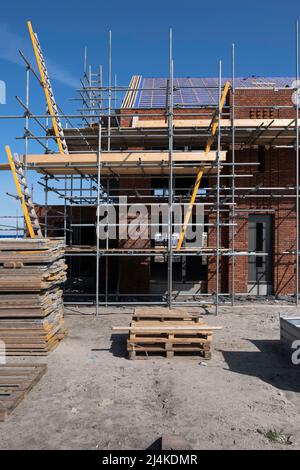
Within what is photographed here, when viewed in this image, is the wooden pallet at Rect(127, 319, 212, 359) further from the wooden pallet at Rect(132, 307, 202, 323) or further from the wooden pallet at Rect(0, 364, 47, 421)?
the wooden pallet at Rect(0, 364, 47, 421)

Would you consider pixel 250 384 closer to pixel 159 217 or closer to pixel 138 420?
pixel 138 420

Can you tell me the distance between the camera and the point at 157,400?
5.00 m

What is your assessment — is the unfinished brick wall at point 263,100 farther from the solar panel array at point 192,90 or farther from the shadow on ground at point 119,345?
the shadow on ground at point 119,345

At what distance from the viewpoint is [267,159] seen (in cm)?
1280

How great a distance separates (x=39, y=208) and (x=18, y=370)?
9.61 m

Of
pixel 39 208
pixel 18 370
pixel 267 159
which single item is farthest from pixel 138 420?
pixel 39 208

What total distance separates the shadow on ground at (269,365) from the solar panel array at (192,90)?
28.0ft

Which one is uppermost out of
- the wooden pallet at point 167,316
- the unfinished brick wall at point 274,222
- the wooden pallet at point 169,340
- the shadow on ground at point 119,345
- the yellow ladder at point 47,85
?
the yellow ladder at point 47,85

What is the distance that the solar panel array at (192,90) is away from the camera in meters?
14.3

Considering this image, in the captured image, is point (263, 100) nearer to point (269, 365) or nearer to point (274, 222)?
point (274, 222)

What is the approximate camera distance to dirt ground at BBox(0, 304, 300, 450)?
13.2 ft

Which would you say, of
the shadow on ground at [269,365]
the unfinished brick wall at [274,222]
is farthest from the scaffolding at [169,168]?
the shadow on ground at [269,365]

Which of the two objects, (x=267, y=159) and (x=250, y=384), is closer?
(x=250, y=384)

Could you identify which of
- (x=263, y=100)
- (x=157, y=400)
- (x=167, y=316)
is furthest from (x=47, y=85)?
(x=157, y=400)
